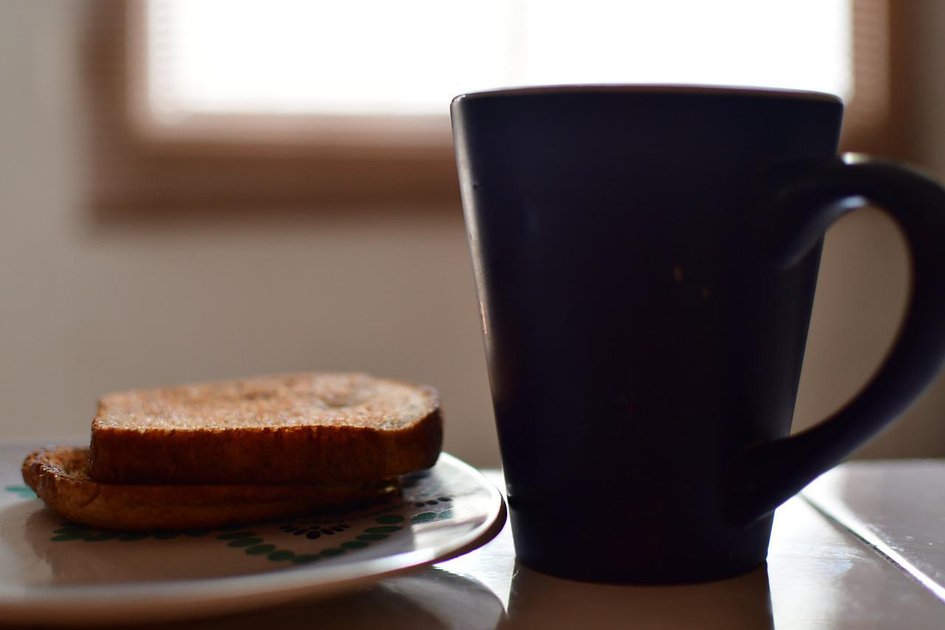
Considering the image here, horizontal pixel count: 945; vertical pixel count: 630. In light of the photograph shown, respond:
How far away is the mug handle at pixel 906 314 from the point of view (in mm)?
334

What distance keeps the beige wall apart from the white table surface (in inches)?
51.4

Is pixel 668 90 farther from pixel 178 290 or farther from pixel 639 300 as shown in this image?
pixel 178 290

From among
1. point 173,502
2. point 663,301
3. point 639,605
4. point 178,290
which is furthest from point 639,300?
point 178,290

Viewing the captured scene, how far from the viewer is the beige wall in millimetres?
1714

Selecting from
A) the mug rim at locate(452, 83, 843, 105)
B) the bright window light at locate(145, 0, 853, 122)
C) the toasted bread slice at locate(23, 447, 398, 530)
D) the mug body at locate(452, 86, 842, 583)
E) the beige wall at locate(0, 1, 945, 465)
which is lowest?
the beige wall at locate(0, 1, 945, 465)

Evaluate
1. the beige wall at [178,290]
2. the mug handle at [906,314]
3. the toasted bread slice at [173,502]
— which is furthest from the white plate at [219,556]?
the beige wall at [178,290]

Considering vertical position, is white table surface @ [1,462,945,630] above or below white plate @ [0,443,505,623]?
below

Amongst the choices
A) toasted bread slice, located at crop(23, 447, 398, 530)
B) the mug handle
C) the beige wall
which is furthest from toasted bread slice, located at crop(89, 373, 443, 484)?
the beige wall

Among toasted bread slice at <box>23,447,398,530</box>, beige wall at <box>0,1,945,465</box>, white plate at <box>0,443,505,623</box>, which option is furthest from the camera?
beige wall at <box>0,1,945,465</box>

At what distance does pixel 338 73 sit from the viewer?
1793 millimetres

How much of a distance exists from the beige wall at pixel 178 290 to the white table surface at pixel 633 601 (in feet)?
4.29

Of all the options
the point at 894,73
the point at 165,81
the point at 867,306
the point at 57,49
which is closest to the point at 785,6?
the point at 894,73

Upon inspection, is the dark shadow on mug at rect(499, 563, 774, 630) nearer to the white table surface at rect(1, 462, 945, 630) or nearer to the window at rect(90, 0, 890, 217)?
the white table surface at rect(1, 462, 945, 630)

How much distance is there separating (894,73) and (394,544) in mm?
1863
